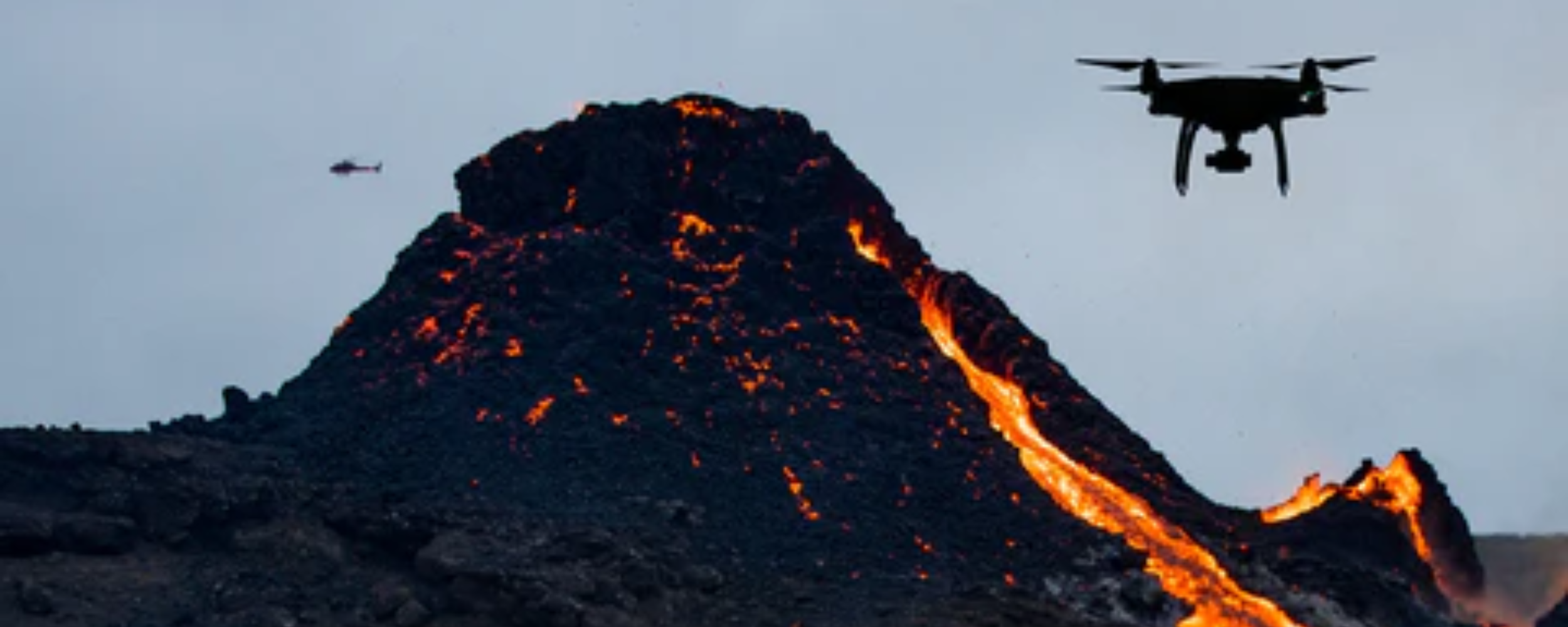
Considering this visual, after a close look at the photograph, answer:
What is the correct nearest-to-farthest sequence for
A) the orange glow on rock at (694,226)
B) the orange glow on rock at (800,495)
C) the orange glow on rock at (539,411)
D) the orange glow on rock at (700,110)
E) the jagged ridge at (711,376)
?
the orange glow on rock at (800,495), the jagged ridge at (711,376), the orange glow on rock at (539,411), the orange glow on rock at (694,226), the orange glow on rock at (700,110)

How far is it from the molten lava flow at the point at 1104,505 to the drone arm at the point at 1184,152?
63.4m

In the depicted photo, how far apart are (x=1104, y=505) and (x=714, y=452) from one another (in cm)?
2190

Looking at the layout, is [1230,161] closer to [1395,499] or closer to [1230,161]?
[1230,161]

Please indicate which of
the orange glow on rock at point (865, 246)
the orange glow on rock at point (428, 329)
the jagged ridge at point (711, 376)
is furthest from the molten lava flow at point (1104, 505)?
the orange glow on rock at point (428, 329)

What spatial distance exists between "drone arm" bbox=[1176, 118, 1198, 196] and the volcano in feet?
176

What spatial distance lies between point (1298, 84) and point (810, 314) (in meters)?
88.8

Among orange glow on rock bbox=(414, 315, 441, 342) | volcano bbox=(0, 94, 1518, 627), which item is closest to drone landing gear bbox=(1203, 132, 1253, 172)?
volcano bbox=(0, 94, 1518, 627)

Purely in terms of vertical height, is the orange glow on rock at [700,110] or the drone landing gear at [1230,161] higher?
the orange glow on rock at [700,110]

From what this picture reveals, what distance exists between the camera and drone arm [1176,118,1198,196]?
55.5m

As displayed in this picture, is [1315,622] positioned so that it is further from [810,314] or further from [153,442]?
[153,442]

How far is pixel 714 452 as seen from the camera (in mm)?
126500

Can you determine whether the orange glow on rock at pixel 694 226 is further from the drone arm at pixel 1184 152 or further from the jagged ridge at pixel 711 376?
the drone arm at pixel 1184 152

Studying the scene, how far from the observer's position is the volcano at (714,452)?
112312 millimetres

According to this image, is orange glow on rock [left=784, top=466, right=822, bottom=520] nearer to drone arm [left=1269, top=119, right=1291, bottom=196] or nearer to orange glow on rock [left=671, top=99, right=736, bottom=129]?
orange glow on rock [left=671, top=99, right=736, bottom=129]
